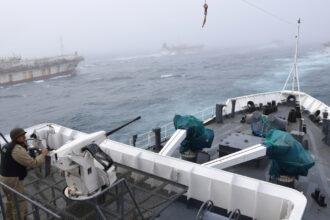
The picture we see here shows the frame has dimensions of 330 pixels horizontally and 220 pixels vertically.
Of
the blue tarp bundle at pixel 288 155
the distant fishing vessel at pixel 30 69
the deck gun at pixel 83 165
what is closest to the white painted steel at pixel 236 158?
the blue tarp bundle at pixel 288 155

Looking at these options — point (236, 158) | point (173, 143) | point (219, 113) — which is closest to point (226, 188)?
point (236, 158)

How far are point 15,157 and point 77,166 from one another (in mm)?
1086

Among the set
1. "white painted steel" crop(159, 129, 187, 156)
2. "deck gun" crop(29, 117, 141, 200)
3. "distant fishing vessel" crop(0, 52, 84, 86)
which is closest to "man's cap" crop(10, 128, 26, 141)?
"deck gun" crop(29, 117, 141, 200)

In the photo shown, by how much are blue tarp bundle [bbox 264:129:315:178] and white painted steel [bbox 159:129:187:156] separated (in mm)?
2556

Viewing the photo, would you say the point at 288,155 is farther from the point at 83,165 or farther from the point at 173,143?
the point at 83,165

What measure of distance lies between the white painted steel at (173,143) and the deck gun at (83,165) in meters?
2.63

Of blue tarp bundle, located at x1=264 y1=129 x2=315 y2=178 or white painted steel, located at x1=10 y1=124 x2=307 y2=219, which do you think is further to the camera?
blue tarp bundle, located at x1=264 y1=129 x2=315 y2=178

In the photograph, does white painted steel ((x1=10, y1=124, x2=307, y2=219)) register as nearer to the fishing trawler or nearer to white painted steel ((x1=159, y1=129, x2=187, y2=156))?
the fishing trawler

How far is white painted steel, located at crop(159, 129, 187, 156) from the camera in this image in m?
8.02

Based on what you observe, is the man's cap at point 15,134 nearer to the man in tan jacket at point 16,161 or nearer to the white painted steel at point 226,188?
the man in tan jacket at point 16,161

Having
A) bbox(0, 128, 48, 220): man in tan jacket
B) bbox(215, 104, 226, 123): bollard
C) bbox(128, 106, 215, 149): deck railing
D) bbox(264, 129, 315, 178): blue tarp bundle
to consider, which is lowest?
bbox(128, 106, 215, 149): deck railing

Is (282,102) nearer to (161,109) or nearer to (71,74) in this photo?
(161,109)

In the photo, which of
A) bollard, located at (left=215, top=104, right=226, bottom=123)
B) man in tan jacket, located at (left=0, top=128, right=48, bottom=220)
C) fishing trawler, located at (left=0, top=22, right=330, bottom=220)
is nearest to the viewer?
man in tan jacket, located at (left=0, top=128, right=48, bottom=220)

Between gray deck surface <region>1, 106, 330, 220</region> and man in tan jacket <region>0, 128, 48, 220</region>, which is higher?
man in tan jacket <region>0, 128, 48, 220</region>
